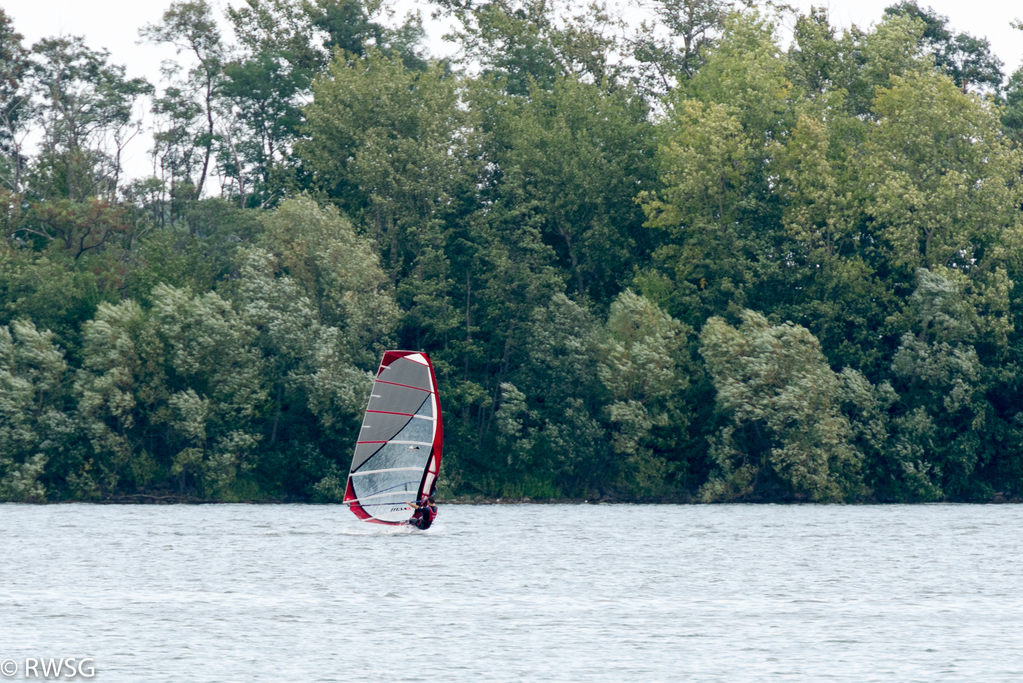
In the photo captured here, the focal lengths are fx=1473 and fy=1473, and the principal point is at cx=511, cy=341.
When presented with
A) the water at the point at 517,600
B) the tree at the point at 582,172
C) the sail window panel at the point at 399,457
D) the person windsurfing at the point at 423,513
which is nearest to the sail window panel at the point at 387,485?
the sail window panel at the point at 399,457

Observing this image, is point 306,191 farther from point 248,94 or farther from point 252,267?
point 248,94

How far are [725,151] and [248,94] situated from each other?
2738 cm

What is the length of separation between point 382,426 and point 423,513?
3.19 meters

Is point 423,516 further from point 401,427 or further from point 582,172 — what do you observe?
point 582,172

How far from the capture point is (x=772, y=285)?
70.6 m

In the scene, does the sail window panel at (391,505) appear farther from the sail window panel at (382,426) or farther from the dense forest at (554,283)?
the dense forest at (554,283)

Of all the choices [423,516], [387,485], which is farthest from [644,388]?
[387,485]

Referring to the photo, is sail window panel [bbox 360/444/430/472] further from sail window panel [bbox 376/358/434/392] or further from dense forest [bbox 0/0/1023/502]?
dense forest [bbox 0/0/1023/502]

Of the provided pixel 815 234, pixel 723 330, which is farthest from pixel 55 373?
pixel 815 234

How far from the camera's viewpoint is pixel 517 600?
3095 cm

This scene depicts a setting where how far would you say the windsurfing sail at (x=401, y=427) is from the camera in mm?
45031

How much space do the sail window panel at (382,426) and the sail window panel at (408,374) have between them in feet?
3.51

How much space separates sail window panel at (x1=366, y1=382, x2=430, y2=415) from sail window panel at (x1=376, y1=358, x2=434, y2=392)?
225mm

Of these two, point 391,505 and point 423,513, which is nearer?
point 423,513
